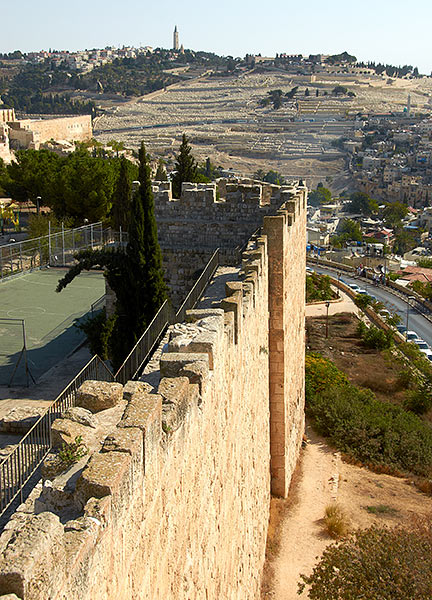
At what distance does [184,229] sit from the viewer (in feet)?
32.5

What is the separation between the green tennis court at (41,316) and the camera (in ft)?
35.1

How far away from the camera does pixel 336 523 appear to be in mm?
9102

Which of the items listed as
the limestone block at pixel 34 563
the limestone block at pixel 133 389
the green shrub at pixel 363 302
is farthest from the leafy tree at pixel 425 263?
the limestone block at pixel 34 563

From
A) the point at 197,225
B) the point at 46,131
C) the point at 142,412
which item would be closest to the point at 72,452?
the point at 142,412

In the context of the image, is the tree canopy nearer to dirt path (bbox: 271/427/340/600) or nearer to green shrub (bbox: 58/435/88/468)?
dirt path (bbox: 271/427/340/600)

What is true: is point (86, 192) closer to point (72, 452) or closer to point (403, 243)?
point (72, 452)

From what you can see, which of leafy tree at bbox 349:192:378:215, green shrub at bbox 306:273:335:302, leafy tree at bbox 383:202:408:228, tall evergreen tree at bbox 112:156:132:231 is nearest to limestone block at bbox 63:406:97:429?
tall evergreen tree at bbox 112:156:132:231

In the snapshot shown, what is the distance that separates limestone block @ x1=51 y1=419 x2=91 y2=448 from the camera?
10.6 feet

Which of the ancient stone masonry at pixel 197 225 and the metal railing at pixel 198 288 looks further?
the ancient stone masonry at pixel 197 225

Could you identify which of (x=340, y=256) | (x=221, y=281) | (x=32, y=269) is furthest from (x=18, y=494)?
(x=340, y=256)

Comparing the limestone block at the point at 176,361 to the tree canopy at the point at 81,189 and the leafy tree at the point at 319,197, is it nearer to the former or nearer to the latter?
the tree canopy at the point at 81,189

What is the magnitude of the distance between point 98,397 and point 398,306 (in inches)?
1366

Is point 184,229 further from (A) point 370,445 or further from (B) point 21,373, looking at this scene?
(A) point 370,445

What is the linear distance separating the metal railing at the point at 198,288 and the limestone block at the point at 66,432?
9.63 ft
